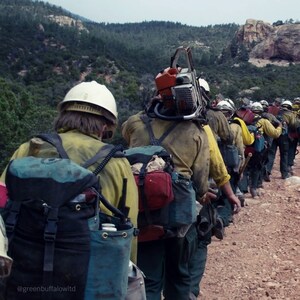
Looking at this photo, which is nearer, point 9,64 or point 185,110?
point 185,110

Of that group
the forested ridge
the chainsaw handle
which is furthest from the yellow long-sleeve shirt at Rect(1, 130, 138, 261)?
the forested ridge

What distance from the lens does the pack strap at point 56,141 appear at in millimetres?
2359

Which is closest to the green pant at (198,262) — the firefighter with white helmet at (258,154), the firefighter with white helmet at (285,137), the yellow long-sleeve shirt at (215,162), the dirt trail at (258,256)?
the yellow long-sleeve shirt at (215,162)

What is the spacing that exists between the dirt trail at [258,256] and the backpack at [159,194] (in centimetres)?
202

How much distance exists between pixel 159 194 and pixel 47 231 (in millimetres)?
1049

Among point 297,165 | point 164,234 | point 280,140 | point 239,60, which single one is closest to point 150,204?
point 164,234

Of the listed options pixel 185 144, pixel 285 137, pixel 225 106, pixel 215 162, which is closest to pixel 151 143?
pixel 185 144

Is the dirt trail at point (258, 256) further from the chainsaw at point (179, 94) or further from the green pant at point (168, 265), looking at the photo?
the chainsaw at point (179, 94)

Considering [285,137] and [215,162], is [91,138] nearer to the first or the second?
[215,162]

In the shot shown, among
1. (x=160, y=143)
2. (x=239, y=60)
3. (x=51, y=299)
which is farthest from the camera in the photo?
(x=239, y=60)

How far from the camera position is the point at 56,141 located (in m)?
2.40

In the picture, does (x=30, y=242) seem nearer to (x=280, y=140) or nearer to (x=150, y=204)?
(x=150, y=204)

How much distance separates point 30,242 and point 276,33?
314 ft

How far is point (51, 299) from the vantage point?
6.63ft
